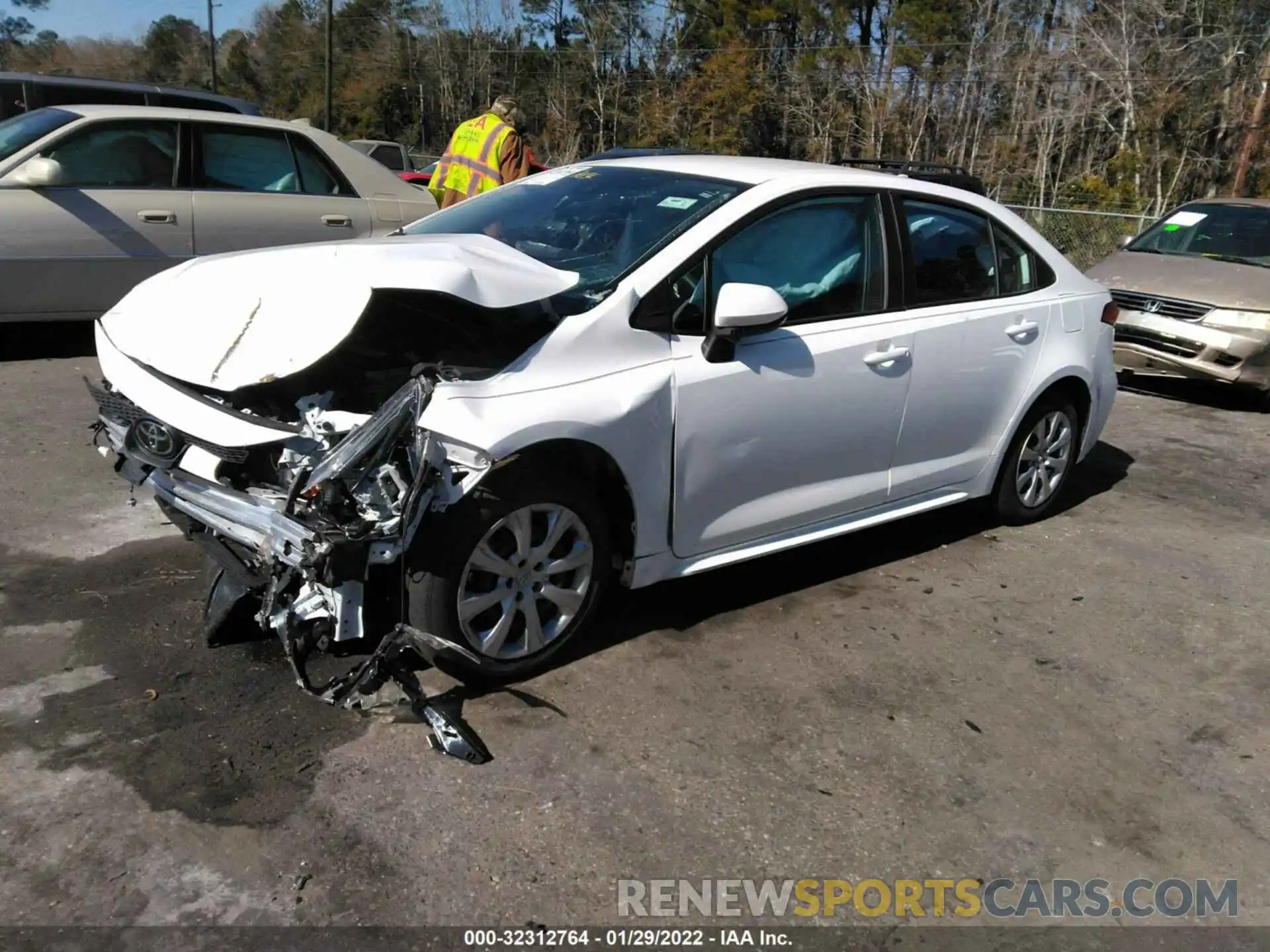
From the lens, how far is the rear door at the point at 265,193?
7.58 metres

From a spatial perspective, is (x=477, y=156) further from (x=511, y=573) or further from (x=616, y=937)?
(x=616, y=937)

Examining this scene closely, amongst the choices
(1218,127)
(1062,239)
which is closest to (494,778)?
(1062,239)

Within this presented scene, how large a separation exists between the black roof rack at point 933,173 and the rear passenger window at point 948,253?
28cm

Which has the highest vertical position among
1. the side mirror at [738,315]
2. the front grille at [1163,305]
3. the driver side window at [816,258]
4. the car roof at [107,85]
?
the car roof at [107,85]

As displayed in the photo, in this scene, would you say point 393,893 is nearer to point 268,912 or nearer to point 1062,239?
point 268,912

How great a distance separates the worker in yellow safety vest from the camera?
293 inches

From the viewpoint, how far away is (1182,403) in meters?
8.91

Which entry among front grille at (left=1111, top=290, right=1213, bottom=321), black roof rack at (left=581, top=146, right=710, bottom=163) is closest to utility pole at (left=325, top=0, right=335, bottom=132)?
front grille at (left=1111, top=290, right=1213, bottom=321)

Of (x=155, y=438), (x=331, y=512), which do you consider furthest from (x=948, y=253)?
(x=155, y=438)

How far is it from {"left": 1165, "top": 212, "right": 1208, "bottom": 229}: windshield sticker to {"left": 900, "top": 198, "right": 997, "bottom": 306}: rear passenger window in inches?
231

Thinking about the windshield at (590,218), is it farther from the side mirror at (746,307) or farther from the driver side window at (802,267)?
the side mirror at (746,307)

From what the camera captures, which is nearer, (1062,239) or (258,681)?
(258,681)

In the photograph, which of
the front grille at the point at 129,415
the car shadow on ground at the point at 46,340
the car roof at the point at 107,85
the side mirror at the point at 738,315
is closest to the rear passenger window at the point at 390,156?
the car roof at the point at 107,85

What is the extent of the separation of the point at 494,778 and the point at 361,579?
2.26ft
